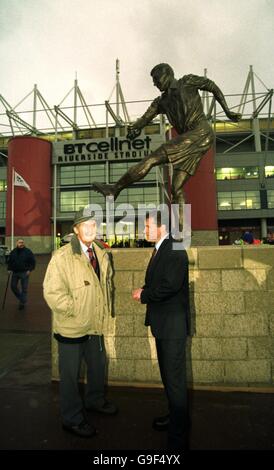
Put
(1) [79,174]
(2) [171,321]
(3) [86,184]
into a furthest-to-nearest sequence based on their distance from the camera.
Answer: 1. (1) [79,174]
2. (3) [86,184]
3. (2) [171,321]

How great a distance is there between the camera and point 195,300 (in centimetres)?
378

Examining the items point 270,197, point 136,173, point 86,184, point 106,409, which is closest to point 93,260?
point 136,173

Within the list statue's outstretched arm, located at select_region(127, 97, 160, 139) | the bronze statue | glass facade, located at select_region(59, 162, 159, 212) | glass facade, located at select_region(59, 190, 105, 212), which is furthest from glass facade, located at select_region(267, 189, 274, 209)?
statue's outstretched arm, located at select_region(127, 97, 160, 139)

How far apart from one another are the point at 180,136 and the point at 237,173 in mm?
39643

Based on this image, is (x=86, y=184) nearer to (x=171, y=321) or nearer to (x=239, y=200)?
(x=239, y=200)

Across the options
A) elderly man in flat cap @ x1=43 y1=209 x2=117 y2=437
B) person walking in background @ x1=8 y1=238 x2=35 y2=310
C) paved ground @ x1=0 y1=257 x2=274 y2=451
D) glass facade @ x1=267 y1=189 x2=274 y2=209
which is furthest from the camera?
glass facade @ x1=267 y1=189 x2=274 y2=209

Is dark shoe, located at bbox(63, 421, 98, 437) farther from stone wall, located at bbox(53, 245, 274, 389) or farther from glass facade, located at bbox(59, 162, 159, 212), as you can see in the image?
glass facade, located at bbox(59, 162, 159, 212)

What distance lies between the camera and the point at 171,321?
101 inches

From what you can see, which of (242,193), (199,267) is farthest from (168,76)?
(242,193)

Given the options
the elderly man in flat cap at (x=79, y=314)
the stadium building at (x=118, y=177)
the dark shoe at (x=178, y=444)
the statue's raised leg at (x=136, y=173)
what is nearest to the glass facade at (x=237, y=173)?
the stadium building at (x=118, y=177)

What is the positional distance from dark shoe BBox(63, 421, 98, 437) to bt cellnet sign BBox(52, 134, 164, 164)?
108 ft

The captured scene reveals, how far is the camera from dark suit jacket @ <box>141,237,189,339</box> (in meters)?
2.50

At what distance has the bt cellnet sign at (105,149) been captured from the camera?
3475 cm

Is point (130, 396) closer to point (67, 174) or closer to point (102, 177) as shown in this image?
point (102, 177)
